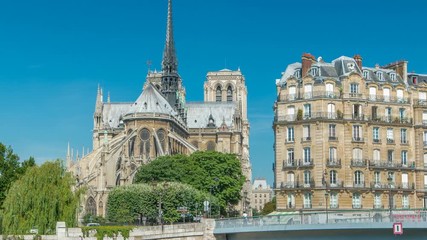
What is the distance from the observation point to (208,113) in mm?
146375

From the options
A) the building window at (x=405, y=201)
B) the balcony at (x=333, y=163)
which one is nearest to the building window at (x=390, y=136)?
the building window at (x=405, y=201)

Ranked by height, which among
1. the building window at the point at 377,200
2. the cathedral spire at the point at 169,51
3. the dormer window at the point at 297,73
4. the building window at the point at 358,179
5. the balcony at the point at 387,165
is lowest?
the building window at the point at 377,200

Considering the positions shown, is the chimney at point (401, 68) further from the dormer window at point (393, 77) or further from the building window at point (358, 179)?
the building window at point (358, 179)

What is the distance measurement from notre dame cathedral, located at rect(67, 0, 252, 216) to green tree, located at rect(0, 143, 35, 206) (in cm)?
1940

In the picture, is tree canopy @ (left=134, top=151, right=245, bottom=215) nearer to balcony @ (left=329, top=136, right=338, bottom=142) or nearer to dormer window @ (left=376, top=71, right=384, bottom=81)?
balcony @ (left=329, top=136, right=338, bottom=142)

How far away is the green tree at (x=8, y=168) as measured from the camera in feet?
248

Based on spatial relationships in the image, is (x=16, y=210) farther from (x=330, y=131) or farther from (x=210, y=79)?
(x=210, y=79)

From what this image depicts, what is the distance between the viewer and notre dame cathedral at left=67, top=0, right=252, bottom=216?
374 feet

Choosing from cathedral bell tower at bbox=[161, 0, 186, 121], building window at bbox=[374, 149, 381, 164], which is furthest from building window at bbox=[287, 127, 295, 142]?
cathedral bell tower at bbox=[161, 0, 186, 121]

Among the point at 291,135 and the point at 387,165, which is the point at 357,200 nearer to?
the point at 387,165

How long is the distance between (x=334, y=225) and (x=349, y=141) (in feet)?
98.6

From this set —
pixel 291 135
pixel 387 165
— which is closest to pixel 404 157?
pixel 387 165

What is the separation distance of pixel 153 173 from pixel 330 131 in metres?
30.1

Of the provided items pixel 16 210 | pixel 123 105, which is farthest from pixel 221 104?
pixel 16 210
